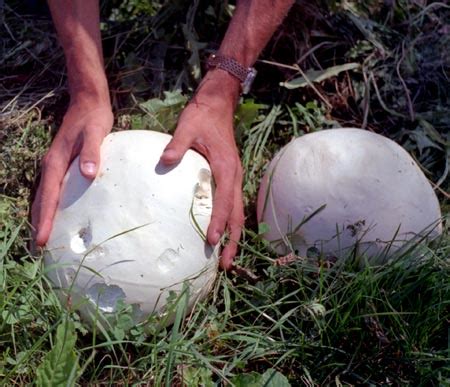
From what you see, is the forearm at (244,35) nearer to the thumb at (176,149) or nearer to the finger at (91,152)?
the thumb at (176,149)

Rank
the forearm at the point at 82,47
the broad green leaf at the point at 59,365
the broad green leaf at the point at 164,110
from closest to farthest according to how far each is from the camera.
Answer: the broad green leaf at the point at 59,365 < the forearm at the point at 82,47 < the broad green leaf at the point at 164,110

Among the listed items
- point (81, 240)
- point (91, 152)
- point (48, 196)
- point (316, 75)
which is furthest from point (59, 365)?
point (316, 75)

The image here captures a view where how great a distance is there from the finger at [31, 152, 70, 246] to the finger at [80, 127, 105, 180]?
0.12 meters

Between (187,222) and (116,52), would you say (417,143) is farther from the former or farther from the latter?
(116,52)

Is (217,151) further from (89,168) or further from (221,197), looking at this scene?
(89,168)

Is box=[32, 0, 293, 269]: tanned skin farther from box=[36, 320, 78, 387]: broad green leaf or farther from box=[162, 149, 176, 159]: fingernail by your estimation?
box=[36, 320, 78, 387]: broad green leaf

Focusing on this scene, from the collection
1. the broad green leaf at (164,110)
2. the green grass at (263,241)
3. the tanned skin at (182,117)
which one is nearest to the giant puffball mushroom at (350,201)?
the green grass at (263,241)

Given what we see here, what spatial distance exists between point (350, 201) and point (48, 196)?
986 mm

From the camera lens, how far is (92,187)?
208 cm

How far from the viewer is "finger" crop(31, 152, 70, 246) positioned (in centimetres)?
210

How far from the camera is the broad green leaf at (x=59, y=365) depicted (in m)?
1.82

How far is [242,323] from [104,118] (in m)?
0.87

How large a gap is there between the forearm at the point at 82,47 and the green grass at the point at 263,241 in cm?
22

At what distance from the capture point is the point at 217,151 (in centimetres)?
230
